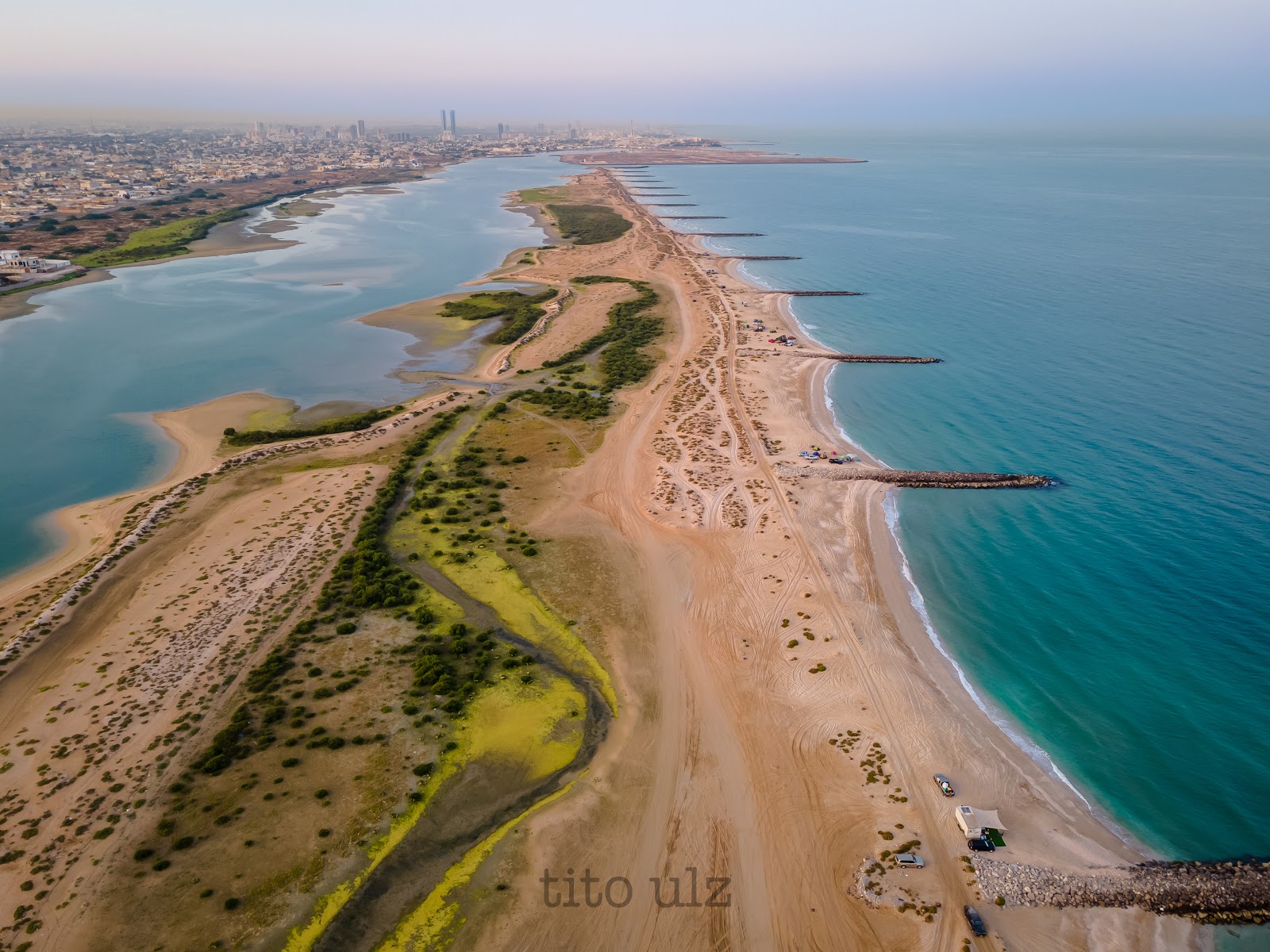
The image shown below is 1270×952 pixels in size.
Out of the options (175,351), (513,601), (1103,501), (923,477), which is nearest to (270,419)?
(175,351)

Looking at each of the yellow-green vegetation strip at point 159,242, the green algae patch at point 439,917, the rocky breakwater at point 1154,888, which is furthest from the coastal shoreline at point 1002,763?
the yellow-green vegetation strip at point 159,242

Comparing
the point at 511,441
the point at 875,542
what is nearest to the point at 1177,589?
the point at 875,542

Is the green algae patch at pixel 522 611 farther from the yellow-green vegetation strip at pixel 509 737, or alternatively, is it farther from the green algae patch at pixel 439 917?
the green algae patch at pixel 439 917

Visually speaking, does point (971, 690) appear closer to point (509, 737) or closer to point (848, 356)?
point (509, 737)

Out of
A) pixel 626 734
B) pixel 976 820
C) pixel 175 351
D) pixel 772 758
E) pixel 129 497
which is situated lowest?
pixel 626 734

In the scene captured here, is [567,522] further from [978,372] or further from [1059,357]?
[1059,357]

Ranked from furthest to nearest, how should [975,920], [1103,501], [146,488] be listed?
[146,488]
[1103,501]
[975,920]
